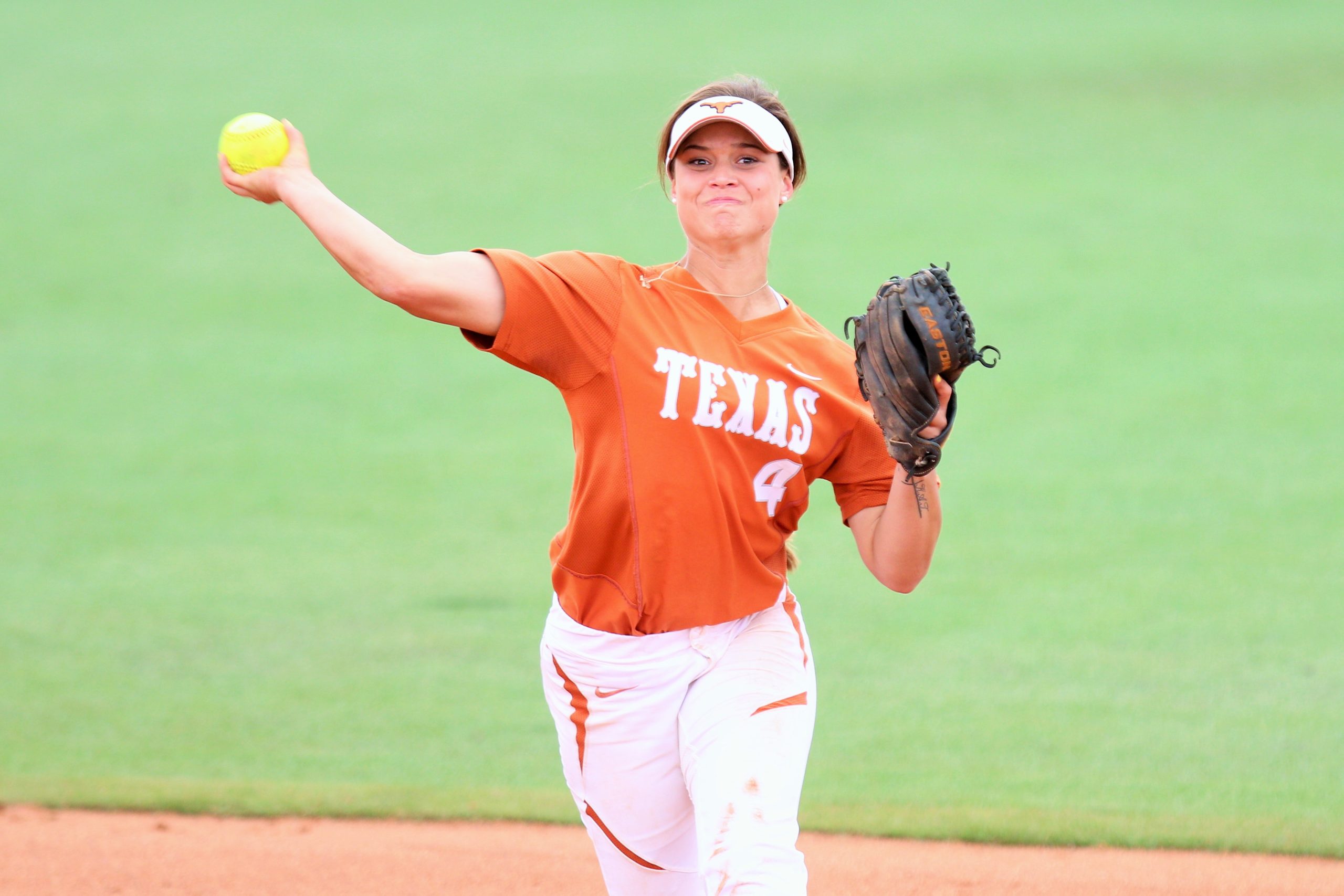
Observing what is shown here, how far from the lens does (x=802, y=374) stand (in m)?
3.21

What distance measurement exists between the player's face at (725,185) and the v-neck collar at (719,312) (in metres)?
0.09

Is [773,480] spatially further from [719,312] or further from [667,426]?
[719,312]

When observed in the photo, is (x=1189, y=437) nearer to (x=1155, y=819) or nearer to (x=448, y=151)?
(x=1155, y=819)

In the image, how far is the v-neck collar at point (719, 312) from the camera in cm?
322

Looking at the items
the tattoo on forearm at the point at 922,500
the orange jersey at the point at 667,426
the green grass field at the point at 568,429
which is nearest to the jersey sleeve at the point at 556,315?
the orange jersey at the point at 667,426

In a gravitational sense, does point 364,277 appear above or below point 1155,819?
above

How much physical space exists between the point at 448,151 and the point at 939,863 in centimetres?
1816

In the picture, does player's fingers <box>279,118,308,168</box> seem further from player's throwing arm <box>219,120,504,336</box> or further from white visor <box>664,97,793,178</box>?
white visor <box>664,97,793,178</box>

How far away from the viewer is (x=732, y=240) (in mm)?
3219

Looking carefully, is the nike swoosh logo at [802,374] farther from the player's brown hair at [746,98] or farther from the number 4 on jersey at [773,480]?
the player's brown hair at [746,98]

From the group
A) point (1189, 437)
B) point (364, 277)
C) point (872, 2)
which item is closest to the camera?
point (364, 277)

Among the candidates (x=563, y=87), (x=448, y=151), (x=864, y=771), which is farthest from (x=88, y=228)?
(x=864, y=771)

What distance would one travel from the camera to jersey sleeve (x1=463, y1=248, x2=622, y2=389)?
297cm

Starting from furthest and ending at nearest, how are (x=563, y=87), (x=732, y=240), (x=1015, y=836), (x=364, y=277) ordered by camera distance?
(x=563, y=87), (x=1015, y=836), (x=732, y=240), (x=364, y=277)
